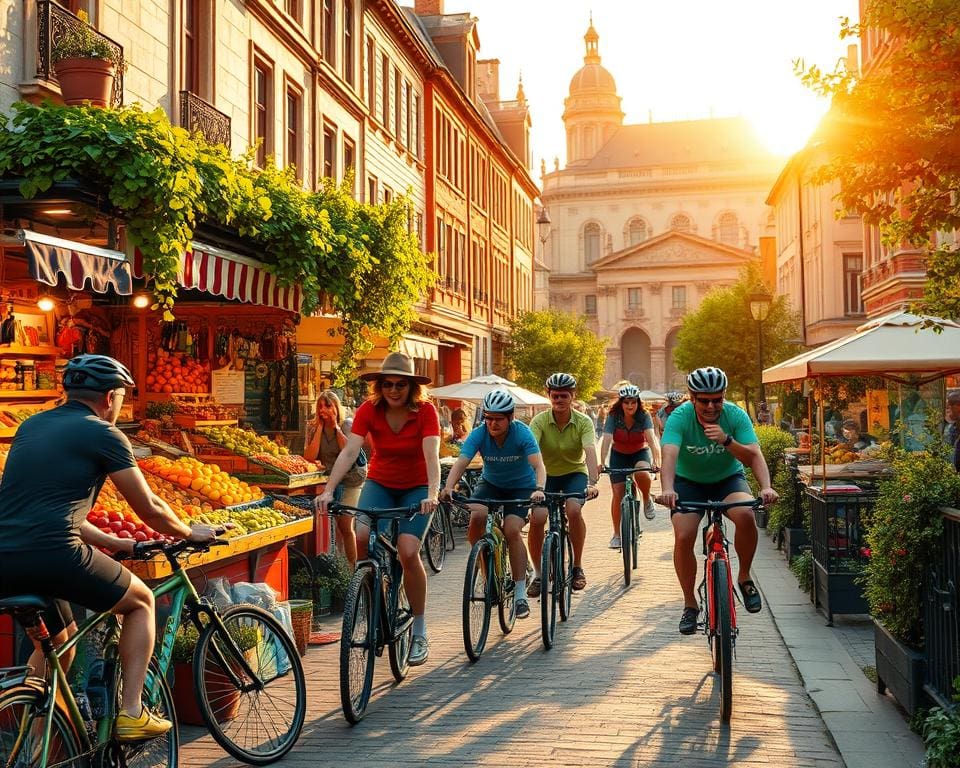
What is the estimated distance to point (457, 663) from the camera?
7.75m

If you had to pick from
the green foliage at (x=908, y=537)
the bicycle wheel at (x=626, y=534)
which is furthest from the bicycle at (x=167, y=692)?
the bicycle wheel at (x=626, y=534)

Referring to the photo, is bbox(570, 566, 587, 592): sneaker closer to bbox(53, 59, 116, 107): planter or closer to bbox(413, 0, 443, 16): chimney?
bbox(53, 59, 116, 107): planter

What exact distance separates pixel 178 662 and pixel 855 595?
5.57m

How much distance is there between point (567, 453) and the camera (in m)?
9.40

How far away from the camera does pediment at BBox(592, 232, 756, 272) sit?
9319 centimetres

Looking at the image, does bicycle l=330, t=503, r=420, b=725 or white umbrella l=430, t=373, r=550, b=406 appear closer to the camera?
bicycle l=330, t=503, r=420, b=725

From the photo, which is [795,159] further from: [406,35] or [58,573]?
[58,573]

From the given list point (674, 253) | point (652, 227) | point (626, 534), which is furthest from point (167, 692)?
point (652, 227)

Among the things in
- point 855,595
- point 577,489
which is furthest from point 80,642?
point 855,595

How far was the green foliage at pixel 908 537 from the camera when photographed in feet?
19.0

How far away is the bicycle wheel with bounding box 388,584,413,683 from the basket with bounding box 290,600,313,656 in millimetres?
920

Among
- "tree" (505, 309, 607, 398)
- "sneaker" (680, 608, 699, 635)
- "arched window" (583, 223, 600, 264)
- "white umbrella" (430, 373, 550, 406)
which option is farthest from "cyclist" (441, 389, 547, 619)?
"arched window" (583, 223, 600, 264)

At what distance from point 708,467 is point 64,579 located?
4.40m

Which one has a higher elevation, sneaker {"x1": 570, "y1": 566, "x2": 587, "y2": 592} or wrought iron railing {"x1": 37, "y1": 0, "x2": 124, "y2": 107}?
wrought iron railing {"x1": 37, "y1": 0, "x2": 124, "y2": 107}
